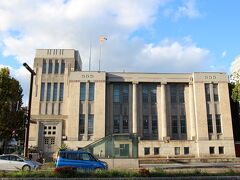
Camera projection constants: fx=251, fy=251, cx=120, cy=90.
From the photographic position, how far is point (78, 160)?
62.5 feet

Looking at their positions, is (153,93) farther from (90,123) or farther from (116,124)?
(90,123)

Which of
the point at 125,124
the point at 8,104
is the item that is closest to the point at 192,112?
the point at 125,124

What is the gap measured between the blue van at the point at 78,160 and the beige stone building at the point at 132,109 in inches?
774

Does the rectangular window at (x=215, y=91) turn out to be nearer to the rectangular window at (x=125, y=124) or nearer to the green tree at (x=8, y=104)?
the rectangular window at (x=125, y=124)

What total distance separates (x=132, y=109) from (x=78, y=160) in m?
23.4

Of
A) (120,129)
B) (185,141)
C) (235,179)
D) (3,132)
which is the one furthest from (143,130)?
(235,179)

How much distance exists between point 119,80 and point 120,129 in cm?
818

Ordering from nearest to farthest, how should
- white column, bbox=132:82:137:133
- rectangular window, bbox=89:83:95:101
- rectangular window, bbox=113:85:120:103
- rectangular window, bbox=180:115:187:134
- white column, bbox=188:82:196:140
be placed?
white column, bbox=132:82:137:133, rectangular window, bbox=89:83:95:101, white column, bbox=188:82:196:140, rectangular window, bbox=180:115:187:134, rectangular window, bbox=113:85:120:103

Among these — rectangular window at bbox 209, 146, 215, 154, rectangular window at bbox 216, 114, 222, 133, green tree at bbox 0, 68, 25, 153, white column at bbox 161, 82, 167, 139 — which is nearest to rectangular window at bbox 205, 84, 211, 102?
rectangular window at bbox 216, 114, 222, 133

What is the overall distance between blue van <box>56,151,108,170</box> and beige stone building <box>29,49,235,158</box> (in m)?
19.7

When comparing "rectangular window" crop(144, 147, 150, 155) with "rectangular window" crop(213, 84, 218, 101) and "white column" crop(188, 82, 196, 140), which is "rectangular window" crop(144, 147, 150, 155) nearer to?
"white column" crop(188, 82, 196, 140)

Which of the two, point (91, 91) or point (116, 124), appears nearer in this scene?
point (91, 91)

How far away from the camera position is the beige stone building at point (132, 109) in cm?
3939

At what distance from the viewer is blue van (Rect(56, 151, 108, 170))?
1872 cm
